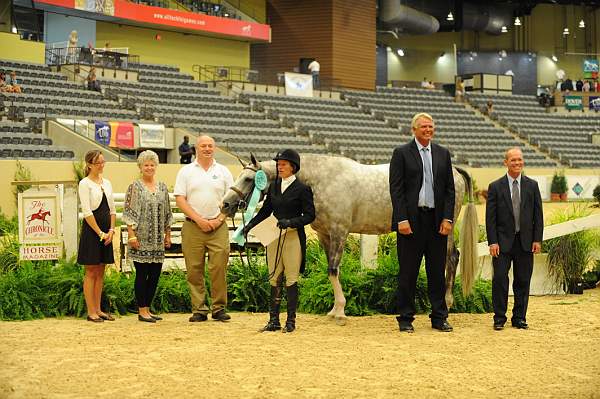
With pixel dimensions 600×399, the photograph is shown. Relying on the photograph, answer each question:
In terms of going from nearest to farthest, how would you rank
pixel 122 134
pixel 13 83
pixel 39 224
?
pixel 39 224 → pixel 122 134 → pixel 13 83

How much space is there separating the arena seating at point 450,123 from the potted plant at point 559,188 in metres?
3.82

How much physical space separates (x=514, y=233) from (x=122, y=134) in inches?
799

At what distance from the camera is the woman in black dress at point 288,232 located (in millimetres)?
9000

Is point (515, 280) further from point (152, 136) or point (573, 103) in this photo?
point (573, 103)

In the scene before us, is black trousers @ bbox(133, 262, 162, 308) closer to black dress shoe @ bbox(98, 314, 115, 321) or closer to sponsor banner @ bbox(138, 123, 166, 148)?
black dress shoe @ bbox(98, 314, 115, 321)

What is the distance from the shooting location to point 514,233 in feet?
30.8

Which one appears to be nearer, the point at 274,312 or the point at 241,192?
the point at 274,312

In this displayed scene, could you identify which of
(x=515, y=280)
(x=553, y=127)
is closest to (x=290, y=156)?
(x=515, y=280)

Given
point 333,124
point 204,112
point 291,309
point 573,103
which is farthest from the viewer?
point 573,103

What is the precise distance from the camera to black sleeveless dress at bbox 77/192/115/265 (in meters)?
9.41

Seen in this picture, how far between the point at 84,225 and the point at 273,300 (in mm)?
2095

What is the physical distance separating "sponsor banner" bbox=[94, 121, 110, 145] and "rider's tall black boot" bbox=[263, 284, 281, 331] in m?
19.1

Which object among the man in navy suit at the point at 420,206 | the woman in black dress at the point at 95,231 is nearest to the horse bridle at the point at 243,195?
the woman in black dress at the point at 95,231

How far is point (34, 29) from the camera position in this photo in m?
35.9
